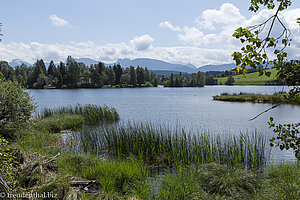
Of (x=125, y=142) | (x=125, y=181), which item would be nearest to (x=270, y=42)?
(x=125, y=181)

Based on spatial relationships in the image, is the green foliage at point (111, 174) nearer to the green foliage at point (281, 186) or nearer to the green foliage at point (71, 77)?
the green foliage at point (281, 186)

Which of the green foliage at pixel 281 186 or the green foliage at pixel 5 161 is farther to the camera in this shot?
the green foliage at pixel 281 186

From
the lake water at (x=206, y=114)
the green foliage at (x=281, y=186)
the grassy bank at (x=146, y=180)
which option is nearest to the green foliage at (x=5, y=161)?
the grassy bank at (x=146, y=180)

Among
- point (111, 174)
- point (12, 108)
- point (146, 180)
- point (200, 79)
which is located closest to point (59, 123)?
point (12, 108)

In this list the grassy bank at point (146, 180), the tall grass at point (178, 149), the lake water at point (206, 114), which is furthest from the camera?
the lake water at point (206, 114)

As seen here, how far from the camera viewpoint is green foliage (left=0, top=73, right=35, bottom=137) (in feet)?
32.0

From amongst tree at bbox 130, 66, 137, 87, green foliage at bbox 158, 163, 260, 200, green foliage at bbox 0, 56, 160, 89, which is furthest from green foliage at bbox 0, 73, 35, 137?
tree at bbox 130, 66, 137, 87

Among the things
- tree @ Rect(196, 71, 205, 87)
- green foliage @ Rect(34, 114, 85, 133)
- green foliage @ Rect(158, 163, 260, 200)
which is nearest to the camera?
green foliage @ Rect(158, 163, 260, 200)

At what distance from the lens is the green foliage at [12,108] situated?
977 cm

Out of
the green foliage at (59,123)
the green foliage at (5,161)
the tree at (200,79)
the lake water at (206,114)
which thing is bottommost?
the lake water at (206,114)

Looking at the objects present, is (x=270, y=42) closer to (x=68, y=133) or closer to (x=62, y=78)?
(x=68, y=133)

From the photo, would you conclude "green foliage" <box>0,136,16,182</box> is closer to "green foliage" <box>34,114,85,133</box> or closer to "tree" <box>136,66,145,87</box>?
"green foliage" <box>34,114,85,133</box>

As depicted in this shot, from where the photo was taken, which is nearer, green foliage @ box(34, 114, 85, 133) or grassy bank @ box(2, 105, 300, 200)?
grassy bank @ box(2, 105, 300, 200)

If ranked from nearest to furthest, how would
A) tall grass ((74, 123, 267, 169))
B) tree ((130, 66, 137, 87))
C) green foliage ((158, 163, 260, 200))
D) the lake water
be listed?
green foliage ((158, 163, 260, 200)), tall grass ((74, 123, 267, 169)), the lake water, tree ((130, 66, 137, 87))
